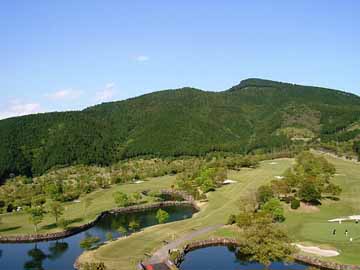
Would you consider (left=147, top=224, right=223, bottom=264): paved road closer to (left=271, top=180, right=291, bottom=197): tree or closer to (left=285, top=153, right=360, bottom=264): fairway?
(left=285, top=153, right=360, bottom=264): fairway

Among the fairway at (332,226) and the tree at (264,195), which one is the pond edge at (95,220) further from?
the fairway at (332,226)

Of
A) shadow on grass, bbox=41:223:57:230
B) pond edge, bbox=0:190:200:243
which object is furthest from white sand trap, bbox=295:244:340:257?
shadow on grass, bbox=41:223:57:230

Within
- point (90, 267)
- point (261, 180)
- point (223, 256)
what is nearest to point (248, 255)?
point (223, 256)

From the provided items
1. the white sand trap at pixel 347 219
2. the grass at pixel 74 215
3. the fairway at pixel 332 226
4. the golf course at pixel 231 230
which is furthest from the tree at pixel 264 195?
the grass at pixel 74 215

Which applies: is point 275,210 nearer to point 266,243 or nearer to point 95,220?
point 266,243

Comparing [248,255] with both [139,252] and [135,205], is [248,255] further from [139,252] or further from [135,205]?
[135,205]

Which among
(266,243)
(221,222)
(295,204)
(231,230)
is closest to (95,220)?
(221,222)
